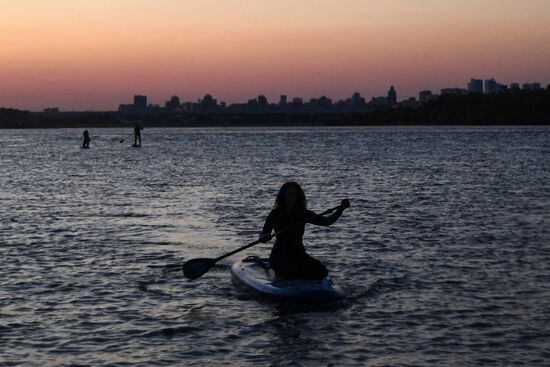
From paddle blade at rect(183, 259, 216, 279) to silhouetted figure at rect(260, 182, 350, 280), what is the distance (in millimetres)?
1780

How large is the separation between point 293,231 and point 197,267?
237cm

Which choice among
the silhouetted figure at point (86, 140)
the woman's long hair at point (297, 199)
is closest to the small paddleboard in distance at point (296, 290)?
the woman's long hair at point (297, 199)

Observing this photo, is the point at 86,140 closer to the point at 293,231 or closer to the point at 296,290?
the point at 293,231

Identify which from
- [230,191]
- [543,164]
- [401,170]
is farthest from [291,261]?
[543,164]

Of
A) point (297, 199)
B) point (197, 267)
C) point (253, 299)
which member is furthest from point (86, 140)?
point (297, 199)

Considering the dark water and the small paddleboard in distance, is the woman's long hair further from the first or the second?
the dark water

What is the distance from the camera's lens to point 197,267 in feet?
51.0

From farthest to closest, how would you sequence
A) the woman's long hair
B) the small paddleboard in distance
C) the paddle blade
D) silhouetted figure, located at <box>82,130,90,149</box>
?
silhouetted figure, located at <box>82,130,90,149</box>, the paddle blade, the woman's long hair, the small paddleboard in distance

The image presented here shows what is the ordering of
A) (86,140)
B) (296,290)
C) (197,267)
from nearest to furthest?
(296,290) < (197,267) < (86,140)

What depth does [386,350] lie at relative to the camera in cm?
1131

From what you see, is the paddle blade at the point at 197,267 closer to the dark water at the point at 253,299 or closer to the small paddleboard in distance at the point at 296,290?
the dark water at the point at 253,299

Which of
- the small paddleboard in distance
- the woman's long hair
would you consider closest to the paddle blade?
the small paddleboard in distance

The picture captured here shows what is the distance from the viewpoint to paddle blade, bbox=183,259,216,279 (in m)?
15.5

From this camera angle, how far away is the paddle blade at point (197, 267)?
15.5 meters
